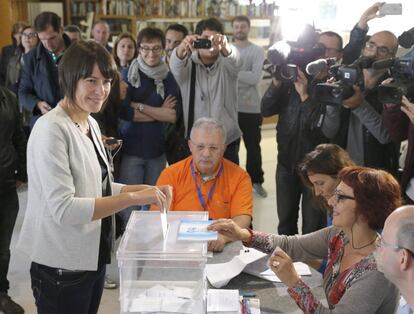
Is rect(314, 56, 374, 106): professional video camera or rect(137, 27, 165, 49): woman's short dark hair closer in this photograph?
rect(314, 56, 374, 106): professional video camera

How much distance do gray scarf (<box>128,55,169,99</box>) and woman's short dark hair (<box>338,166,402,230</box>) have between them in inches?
72.4

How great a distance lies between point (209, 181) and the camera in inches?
106

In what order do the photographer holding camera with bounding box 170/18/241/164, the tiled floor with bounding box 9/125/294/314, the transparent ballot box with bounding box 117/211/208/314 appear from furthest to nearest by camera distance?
the photographer holding camera with bounding box 170/18/241/164
the tiled floor with bounding box 9/125/294/314
the transparent ballot box with bounding box 117/211/208/314

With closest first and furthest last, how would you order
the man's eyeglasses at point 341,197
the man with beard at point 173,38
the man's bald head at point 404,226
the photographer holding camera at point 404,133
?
the man's bald head at point 404,226, the man's eyeglasses at point 341,197, the photographer holding camera at point 404,133, the man with beard at point 173,38

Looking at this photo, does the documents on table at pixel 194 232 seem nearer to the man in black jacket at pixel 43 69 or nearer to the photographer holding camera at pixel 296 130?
the photographer holding camera at pixel 296 130

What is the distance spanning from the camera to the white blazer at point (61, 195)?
1731mm

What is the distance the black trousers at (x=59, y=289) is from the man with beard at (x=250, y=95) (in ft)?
10.7


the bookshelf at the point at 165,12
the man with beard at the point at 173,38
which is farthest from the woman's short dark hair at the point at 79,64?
the bookshelf at the point at 165,12

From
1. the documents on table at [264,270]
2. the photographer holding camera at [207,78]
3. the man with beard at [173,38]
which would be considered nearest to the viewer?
the documents on table at [264,270]

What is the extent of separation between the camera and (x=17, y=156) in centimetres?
296

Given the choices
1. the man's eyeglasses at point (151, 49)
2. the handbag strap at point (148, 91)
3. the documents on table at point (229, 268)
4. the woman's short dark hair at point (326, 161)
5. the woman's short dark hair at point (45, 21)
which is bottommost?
the documents on table at point (229, 268)

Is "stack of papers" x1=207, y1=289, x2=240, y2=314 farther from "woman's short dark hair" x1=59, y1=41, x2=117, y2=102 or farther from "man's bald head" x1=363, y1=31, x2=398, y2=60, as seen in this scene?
"man's bald head" x1=363, y1=31, x2=398, y2=60

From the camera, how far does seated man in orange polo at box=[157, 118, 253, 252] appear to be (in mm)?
2643

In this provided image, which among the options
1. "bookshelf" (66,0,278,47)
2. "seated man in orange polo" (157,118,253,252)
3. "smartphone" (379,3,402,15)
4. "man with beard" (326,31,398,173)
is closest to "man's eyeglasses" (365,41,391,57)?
"man with beard" (326,31,398,173)
